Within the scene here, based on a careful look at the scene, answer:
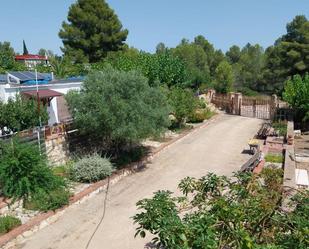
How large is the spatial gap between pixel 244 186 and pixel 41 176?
8.53 meters

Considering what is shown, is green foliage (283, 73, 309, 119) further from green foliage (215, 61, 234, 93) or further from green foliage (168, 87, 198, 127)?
green foliage (215, 61, 234, 93)

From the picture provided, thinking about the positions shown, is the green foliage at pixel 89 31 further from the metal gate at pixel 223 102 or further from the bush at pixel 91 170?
the bush at pixel 91 170

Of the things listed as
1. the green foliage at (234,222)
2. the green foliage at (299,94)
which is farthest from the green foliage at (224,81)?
the green foliage at (234,222)

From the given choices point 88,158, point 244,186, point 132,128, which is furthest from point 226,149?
point 244,186

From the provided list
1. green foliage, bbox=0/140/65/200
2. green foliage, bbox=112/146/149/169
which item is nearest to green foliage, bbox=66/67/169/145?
green foliage, bbox=112/146/149/169

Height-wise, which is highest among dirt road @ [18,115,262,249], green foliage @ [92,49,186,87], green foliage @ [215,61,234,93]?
green foliage @ [92,49,186,87]

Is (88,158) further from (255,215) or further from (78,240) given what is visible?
(255,215)

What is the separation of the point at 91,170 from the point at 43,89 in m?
6.14

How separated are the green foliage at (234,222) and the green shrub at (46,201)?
739cm

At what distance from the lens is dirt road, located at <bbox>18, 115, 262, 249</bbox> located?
10.3 m

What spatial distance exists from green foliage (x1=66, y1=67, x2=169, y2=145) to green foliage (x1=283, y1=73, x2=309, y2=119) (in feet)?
37.1

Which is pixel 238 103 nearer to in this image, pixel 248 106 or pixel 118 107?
pixel 248 106

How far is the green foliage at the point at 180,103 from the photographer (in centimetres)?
2319

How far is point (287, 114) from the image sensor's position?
2628 centimetres
